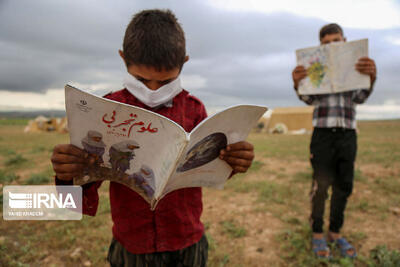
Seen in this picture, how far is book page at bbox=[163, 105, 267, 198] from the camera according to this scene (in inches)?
32.9

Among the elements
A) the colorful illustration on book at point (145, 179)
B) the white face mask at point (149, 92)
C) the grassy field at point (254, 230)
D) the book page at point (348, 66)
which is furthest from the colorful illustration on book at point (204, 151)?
the book page at point (348, 66)

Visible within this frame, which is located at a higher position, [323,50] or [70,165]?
[323,50]

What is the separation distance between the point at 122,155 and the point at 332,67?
2.07 m

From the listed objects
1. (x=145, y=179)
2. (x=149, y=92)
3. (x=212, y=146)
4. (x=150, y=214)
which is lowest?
(x=150, y=214)

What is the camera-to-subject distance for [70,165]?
83 centimetres

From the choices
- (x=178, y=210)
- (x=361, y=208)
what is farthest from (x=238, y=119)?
(x=361, y=208)

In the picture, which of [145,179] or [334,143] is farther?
[334,143]

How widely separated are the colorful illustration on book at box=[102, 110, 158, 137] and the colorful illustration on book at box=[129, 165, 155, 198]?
154mm

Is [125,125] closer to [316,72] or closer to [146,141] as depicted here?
[146,141]

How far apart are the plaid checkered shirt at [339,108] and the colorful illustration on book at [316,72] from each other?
0.16 meters

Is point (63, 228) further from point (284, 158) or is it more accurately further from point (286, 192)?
point (284, 158)

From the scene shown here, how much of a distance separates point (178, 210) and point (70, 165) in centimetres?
52

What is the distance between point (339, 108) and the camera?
7.27ft

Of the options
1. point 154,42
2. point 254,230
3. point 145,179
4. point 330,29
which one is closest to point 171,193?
point 145,179
